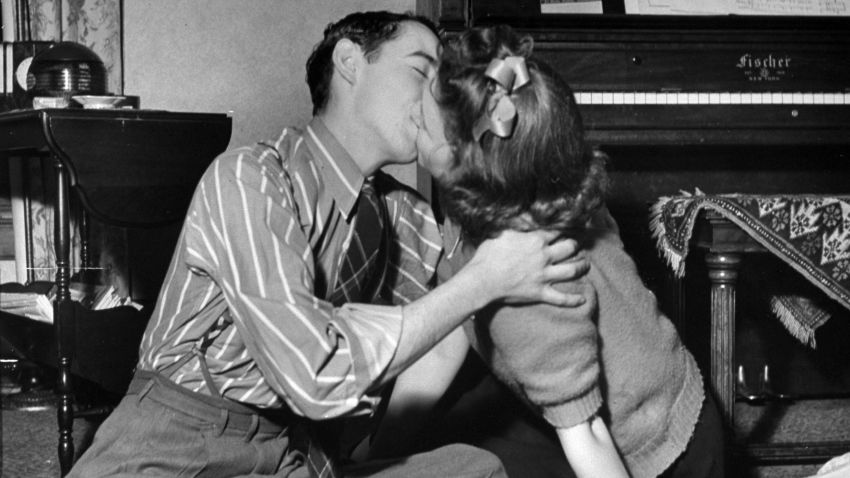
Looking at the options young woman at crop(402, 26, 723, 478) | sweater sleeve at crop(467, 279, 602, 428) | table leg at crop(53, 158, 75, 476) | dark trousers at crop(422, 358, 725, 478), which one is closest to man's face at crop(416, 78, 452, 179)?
young woman at crop(402, 26, 723, 478)

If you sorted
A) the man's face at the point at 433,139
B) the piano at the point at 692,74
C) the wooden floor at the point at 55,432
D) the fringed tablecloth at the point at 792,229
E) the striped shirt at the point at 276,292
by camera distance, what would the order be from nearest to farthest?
the striped shirt at the point at 276,292 → the man's face at the point at 433,139 → the fringed tablecloth at the point at 792,229 → the piano at the point at 692,74 → the wooden floor at the point at 55,432

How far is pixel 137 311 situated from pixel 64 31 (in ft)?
3.72

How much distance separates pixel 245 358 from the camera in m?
1.48

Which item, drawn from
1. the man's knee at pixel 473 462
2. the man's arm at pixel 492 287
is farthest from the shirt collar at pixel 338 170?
the man's knee at pixel 473 462

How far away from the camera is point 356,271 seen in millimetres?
1631

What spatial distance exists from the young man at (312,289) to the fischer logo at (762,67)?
47.0 inches

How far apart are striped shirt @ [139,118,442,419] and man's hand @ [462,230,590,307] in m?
0.13

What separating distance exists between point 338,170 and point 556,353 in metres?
0.47

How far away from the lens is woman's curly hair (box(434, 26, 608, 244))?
4.48 ft

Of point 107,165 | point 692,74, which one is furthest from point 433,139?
point 692,74

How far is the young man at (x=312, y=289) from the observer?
1329 millimetres

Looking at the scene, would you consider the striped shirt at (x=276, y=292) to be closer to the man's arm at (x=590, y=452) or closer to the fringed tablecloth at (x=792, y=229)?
the man's arm at (x=590, y=452)

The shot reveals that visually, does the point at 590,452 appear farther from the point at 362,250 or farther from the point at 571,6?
the point at 571,6

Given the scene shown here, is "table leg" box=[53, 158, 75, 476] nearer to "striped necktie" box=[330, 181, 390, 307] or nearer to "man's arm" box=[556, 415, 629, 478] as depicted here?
"striped necktie" box=[330, 181, 390, 307]
